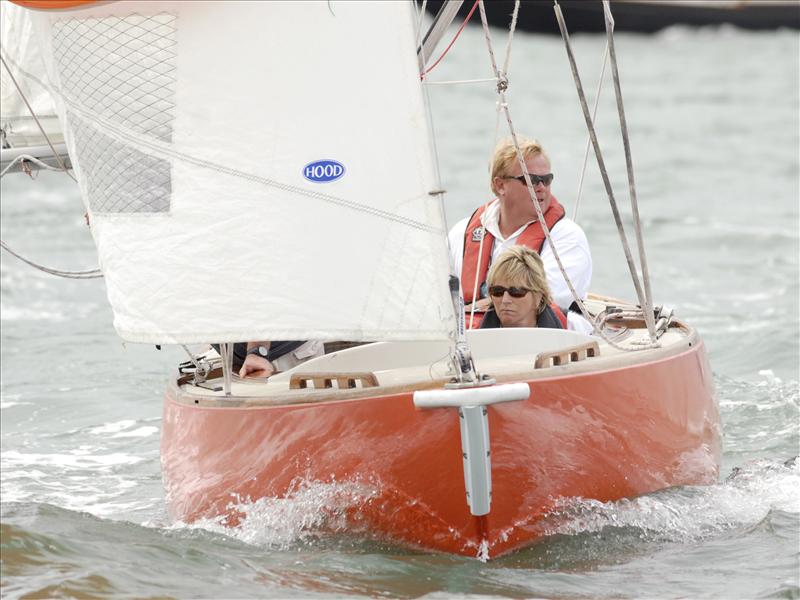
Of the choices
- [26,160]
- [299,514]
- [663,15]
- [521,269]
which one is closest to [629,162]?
[521,269]

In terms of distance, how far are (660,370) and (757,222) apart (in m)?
9.06

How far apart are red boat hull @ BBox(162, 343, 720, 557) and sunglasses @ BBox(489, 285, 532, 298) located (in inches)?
23.3

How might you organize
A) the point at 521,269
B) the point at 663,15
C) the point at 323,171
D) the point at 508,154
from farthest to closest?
the point at 663,15 < the point at 508,154 < the point at 521,269 < the point at 323,171

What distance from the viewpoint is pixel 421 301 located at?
4.24 meters

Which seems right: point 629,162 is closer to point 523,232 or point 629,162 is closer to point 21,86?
point 523,232

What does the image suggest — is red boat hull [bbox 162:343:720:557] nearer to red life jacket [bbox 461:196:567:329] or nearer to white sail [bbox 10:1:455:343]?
white sail [bbox 10:1:455:343]

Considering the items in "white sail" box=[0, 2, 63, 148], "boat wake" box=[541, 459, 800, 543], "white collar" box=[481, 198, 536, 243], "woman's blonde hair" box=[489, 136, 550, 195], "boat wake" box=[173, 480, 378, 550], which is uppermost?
"white sail" box=[0, 2, 63, 148]

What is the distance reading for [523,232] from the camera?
225 inches

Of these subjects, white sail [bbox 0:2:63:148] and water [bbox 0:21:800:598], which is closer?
water [bbox 0:21:800:598]

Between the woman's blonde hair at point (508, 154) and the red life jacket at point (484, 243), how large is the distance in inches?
9.1

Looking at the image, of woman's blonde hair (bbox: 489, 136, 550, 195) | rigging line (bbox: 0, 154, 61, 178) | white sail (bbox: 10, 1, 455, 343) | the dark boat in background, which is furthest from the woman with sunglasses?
the dark boat in background

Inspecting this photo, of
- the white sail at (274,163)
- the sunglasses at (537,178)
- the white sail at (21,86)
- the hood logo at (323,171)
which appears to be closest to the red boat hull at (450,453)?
the white sail at (274,163)

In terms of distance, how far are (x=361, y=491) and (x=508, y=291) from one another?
1025mm

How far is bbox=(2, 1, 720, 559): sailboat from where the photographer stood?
417 cm
